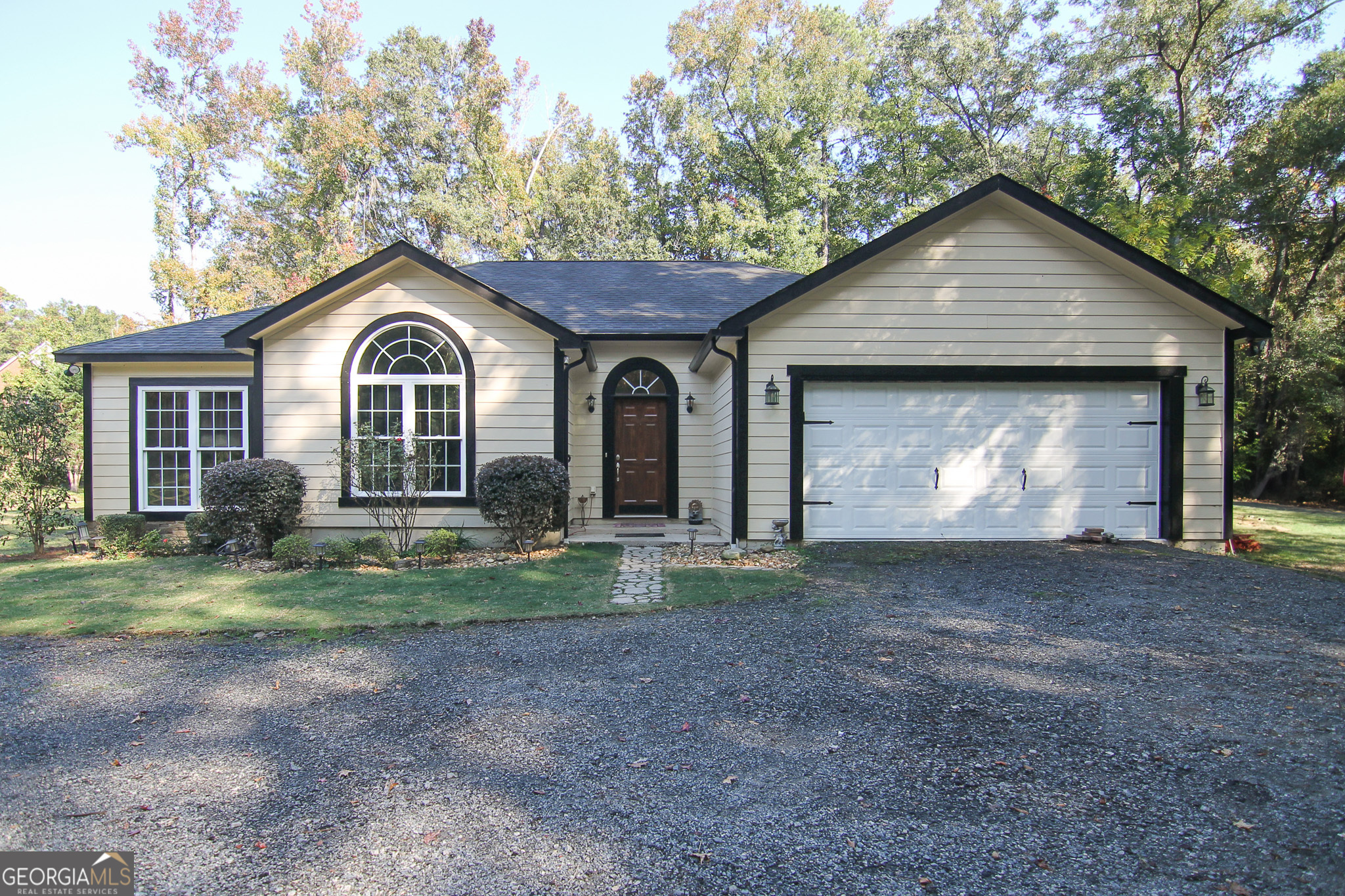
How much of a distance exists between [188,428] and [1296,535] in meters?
18.4

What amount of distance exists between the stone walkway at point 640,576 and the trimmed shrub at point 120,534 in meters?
6.72

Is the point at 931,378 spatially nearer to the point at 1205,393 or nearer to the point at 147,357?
the point at 1205,393

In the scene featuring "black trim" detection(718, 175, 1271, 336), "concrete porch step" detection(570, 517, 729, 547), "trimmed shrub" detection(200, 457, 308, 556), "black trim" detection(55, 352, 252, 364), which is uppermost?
"black trim" detection(718, 175, 1271, 336)

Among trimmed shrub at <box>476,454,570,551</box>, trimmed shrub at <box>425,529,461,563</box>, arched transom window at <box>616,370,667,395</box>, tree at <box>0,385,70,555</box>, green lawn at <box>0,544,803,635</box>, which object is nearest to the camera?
green lawn at <box>0,544,803,635</box>

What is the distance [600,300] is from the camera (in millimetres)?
12273

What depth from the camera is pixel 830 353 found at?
8844 millimetres

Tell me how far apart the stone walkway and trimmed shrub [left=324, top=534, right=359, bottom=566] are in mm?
3215

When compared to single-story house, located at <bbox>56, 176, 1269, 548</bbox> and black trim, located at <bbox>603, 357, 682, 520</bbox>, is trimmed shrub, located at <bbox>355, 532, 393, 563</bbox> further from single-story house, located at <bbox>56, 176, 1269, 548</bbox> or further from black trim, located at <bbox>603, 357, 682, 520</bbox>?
black trim, located at <bbox>603, 357, 682, 520</bbox>

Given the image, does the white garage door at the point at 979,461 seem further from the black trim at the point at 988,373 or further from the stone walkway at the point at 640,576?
the stone walkway at the point at 640,576

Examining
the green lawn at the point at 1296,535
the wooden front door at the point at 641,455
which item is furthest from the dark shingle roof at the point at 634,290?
the green lawn at the point at 1296,535

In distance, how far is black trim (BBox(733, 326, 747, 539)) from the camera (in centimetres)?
880

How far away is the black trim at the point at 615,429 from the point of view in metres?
11.3

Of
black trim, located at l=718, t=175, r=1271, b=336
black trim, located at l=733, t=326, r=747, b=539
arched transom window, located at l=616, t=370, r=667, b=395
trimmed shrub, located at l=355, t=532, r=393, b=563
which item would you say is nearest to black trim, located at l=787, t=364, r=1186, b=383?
black trim, located at l=733, t=326, r=747, b=539

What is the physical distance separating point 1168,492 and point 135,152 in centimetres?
3269
